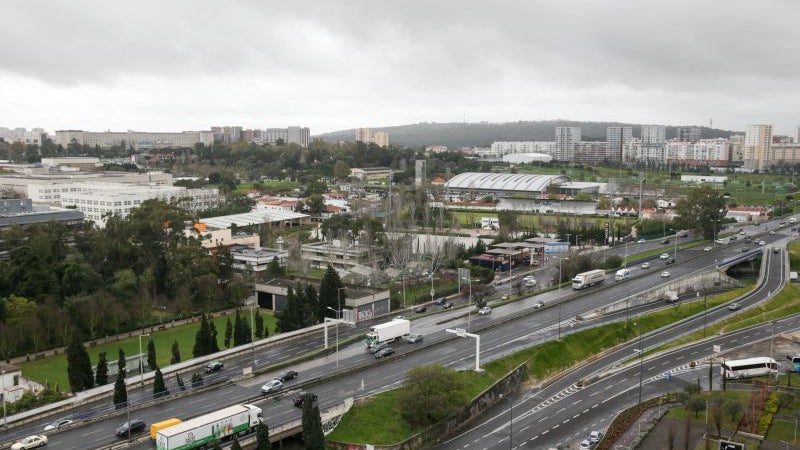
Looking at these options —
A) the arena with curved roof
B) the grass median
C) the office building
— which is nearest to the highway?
the grass median

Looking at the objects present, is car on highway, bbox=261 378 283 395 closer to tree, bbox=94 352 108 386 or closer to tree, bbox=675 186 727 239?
tree, bbox=94 352 108 386

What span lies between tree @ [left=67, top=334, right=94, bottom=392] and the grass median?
390 inches

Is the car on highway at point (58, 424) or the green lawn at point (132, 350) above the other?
the car on highway at point (58, 424)

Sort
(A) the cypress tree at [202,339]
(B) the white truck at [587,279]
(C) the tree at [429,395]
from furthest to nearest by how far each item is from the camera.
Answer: (B) the white truck at [587,279]
(A) the cypress tree at [202,339]
(C) the tree at [429,395]

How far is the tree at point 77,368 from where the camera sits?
2527 cm

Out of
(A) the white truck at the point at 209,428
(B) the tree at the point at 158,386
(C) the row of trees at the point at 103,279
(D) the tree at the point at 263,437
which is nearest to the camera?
(A) the white truck at the point at 209,428

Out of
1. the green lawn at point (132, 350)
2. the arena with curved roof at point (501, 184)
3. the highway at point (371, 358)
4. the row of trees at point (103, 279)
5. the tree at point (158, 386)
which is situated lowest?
the green lawn at point (132, 350)

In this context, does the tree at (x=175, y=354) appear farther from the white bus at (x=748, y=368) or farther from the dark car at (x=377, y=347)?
the white bus at (x=748, y=368)

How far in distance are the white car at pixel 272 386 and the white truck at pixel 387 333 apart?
6202 mm

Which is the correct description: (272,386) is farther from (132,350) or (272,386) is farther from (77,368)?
(132,350)

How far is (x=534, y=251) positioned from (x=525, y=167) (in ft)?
237

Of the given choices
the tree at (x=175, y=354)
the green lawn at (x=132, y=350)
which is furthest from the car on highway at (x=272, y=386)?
the green lawn at (x=132, y=350)

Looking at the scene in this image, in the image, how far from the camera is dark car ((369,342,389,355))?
29.8 m

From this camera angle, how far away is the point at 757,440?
72.8ft
